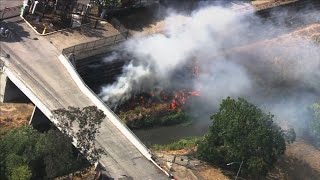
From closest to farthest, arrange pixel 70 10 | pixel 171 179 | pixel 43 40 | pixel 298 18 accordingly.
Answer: pixel 171 179 < pixel 43 40 < pixel 70 10 < pixel 298 18

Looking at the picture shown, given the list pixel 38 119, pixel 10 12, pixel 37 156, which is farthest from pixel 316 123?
pixel 10 12

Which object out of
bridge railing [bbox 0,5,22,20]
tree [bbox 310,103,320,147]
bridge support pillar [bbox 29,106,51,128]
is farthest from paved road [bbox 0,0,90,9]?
tree [bbox 310,103,320,147]

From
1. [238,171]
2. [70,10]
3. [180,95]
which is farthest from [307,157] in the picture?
[70,10]

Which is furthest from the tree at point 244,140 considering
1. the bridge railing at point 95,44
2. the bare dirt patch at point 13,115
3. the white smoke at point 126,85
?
the bare dirt patch at point 13,115

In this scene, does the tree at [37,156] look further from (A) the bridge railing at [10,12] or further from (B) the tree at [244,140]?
(A) the bridge railing at [10,12]

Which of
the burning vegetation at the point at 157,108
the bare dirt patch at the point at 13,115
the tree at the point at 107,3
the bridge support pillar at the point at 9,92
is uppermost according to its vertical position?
the tree at the point at 107,3

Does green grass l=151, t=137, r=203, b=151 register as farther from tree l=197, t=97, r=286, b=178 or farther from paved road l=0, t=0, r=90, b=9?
paved road l=0, t=0, r=90, b=9

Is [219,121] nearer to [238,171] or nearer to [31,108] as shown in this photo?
[238,171]
